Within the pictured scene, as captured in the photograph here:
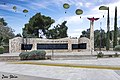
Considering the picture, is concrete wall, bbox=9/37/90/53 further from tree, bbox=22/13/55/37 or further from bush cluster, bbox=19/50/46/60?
bush cluster, bbox=19/50/46/60

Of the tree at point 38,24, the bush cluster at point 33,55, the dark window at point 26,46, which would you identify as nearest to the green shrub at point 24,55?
the bush cluster at point 33,55

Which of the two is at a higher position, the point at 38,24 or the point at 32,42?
the point at 38,24

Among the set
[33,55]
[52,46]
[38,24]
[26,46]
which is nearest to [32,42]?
[26,46]

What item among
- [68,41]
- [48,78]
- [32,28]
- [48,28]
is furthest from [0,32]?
[48,78]

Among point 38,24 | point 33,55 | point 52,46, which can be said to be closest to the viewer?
point 33,55

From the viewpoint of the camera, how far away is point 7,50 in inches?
1917

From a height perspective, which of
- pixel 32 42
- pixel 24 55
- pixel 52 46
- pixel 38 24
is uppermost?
pixel 38 24

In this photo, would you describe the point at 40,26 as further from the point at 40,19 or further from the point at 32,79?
the point at 32,79

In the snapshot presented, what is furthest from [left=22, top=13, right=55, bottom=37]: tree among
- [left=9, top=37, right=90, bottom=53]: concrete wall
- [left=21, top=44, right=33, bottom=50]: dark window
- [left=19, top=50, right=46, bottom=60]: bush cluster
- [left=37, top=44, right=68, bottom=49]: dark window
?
[left=19, top=50, right=46, bottom=60]: bush cluster

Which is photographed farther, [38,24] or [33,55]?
[38,24]

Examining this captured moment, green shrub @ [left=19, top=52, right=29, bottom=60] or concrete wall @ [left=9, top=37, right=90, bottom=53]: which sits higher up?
concrete wall @ [left=9, top=37, right=90, bottom=53]

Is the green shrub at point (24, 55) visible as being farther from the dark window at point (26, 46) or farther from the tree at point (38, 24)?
the tree at point (38, 24)

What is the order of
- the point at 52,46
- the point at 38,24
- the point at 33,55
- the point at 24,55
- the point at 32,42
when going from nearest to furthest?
the point at 33,55
the point at 24,55
the point at 32,42
the point at 52,46
the point at 38,24

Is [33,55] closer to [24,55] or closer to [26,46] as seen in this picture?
[24,55]
